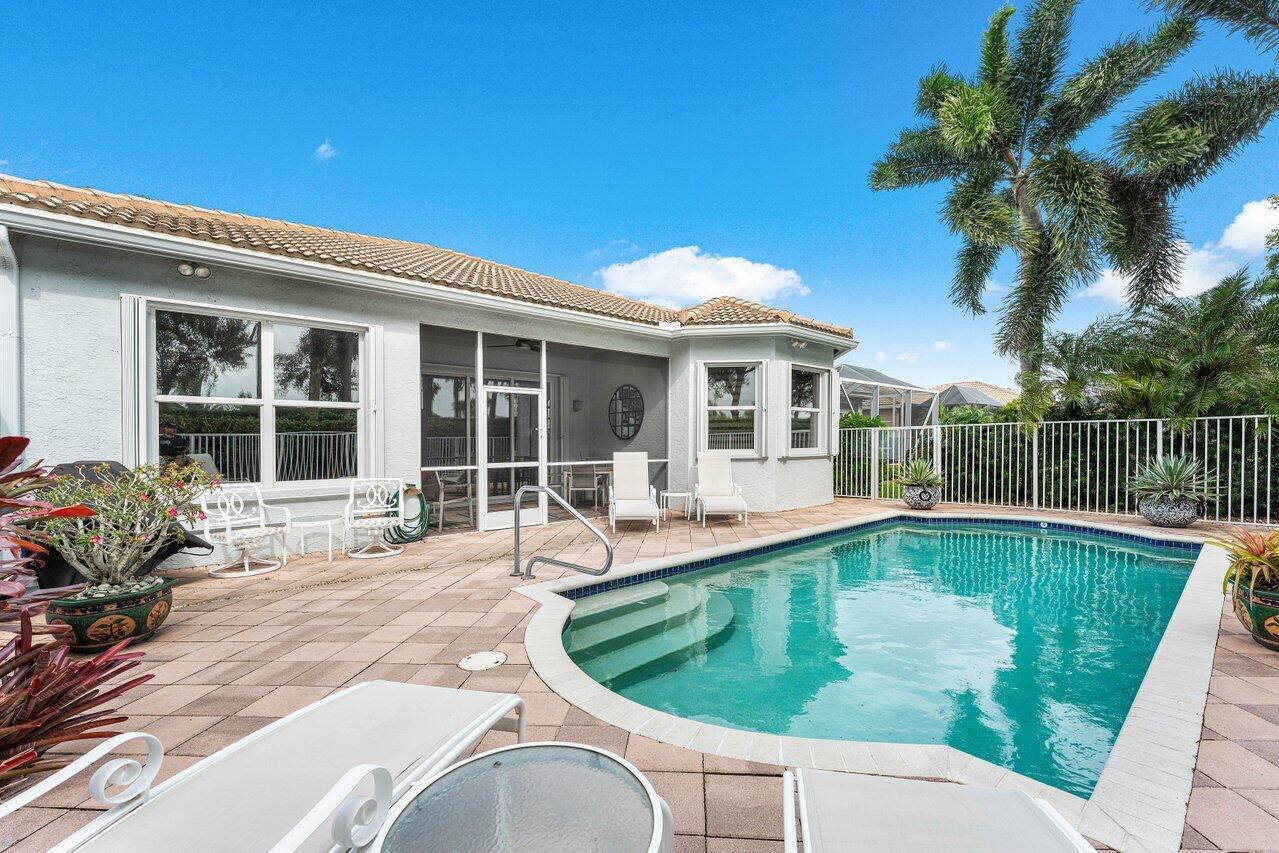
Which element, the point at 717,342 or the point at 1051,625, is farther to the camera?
the point at 717,342

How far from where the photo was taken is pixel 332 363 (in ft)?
23.1

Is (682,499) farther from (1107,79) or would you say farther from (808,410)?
(1107,79)

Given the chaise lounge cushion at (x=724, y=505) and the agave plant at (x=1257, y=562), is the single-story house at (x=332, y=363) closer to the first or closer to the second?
the chaise lounge cushion at (x=724, y=505)

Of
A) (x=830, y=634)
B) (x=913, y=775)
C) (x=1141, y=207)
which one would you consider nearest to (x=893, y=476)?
Answer: (x=830, y=634)

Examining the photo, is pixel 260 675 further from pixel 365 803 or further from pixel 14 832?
pixel 365 803

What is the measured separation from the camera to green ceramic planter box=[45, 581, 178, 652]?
138 inches

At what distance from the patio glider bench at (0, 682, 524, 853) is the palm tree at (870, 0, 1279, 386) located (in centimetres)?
1218

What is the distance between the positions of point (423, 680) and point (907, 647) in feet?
12.2

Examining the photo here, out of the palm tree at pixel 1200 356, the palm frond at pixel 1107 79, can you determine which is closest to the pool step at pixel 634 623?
the palm tree at pixel 1200 356

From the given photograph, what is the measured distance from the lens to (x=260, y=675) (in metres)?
3.29

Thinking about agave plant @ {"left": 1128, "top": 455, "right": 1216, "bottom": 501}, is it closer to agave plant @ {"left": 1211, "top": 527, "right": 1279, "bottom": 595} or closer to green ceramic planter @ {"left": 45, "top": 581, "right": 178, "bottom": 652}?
agave plant @ {"left": 1211, "top": 527, "right": 1279, "bottom": 595}

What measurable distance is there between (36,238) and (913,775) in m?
8.16

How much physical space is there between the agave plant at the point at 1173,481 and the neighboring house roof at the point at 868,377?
7.82 metres

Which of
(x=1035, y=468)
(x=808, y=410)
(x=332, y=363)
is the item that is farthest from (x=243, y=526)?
(x=1035, y=468)
